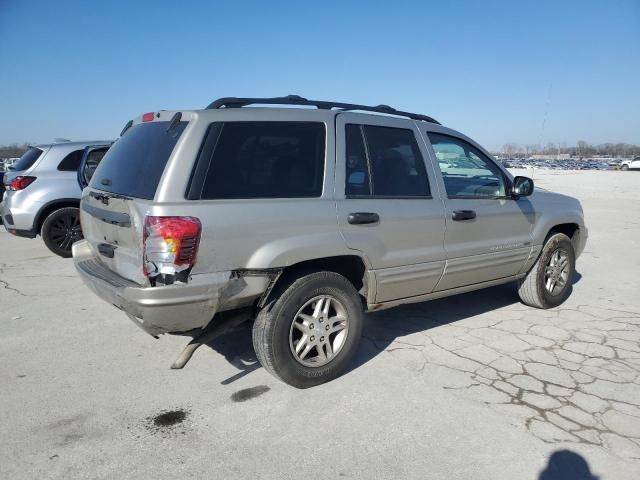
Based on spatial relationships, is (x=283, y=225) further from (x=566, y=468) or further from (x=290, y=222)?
(x=566, y=468)

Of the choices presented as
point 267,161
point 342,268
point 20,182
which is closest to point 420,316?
point 342,268

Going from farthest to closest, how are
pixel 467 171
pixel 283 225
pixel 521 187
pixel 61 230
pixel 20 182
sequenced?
pixel 61 230
pixel 20 182
pixel 467 171
pixel 521 187
pixel 283 225

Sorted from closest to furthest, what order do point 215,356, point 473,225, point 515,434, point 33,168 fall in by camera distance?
point 515,434, point 215,356, point 473,225, point 33,168

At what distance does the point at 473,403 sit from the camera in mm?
3146

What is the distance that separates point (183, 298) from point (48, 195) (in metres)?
5.94

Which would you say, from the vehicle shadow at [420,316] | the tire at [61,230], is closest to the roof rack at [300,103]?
the vehicle shadow at [420,316]

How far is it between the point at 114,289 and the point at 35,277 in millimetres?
4111

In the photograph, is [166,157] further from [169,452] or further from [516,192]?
[516,192]

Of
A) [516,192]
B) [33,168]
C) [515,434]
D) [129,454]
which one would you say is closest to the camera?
[129,454]

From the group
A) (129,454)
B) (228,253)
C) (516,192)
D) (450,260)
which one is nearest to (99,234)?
(228,253)

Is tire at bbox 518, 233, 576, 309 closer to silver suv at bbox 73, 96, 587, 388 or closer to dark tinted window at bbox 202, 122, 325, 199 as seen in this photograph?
silver suv at bbox 73, 96, 587, 388

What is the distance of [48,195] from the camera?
7.53 meters

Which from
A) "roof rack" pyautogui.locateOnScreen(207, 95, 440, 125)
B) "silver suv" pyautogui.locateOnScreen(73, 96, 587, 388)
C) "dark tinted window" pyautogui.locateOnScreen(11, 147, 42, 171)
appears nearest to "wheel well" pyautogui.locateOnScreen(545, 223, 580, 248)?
"silver suv" pyautogui.locateOnScreen(73, 96, 587, 388)

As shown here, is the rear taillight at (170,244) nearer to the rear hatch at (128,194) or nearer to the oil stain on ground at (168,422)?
the rear hatch at (128,194)
